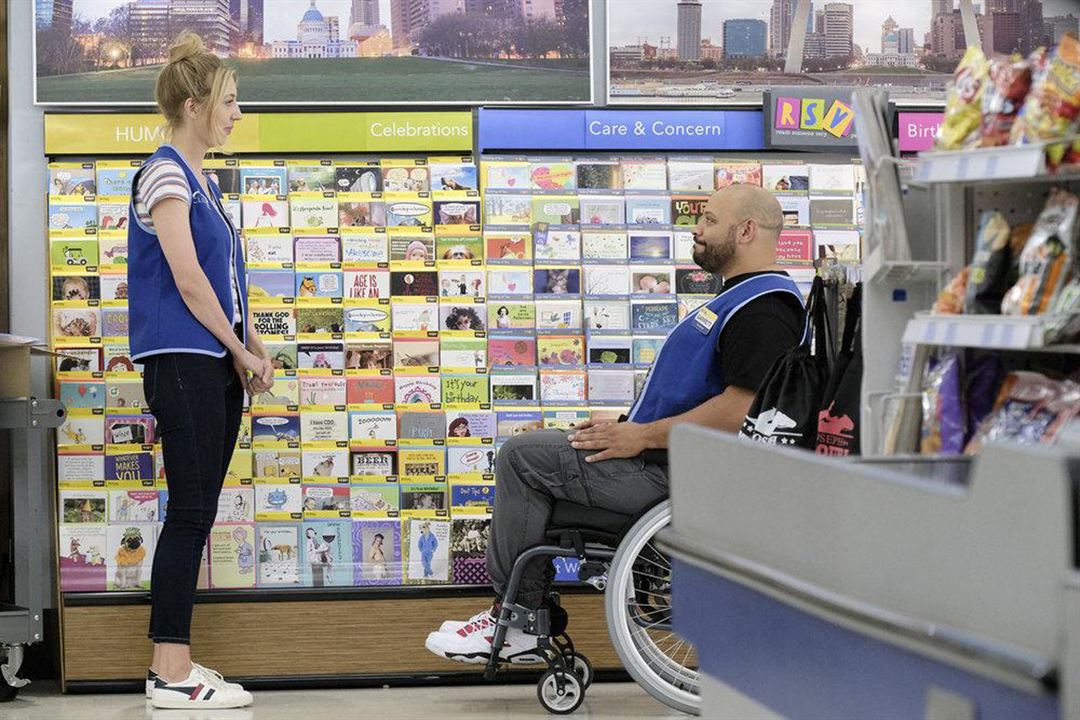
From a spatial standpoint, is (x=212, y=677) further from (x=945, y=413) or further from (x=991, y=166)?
(x=991, y=166)

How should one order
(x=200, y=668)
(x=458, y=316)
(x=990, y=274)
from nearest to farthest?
(x=990, y=274) < (x=200, y=668) < (x=458, y=316)

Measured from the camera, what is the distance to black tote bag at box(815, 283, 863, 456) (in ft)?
10.5

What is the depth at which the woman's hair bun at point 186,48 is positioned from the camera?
444 cm

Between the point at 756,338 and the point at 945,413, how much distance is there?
148 centimetres

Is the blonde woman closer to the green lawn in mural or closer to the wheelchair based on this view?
the green lawn in mural

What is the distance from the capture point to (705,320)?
4.12m

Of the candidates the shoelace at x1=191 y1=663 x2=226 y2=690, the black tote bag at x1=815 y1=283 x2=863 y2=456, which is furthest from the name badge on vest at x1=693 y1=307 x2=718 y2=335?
the shoelace at x1=191 y1=663 x2=226 y2=690

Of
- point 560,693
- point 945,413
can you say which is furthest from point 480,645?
point 945,413

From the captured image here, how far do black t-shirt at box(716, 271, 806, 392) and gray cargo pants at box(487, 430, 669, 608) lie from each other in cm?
36

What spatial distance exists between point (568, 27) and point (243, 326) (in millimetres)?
1525

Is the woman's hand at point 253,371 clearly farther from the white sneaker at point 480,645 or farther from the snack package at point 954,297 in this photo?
the snack package at point 954,297

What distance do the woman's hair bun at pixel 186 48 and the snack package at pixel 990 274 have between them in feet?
9.00

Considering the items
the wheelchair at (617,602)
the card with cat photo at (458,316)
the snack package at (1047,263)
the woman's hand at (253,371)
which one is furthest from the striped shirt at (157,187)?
the snack package at (1047,263)

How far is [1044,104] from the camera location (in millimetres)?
2240
